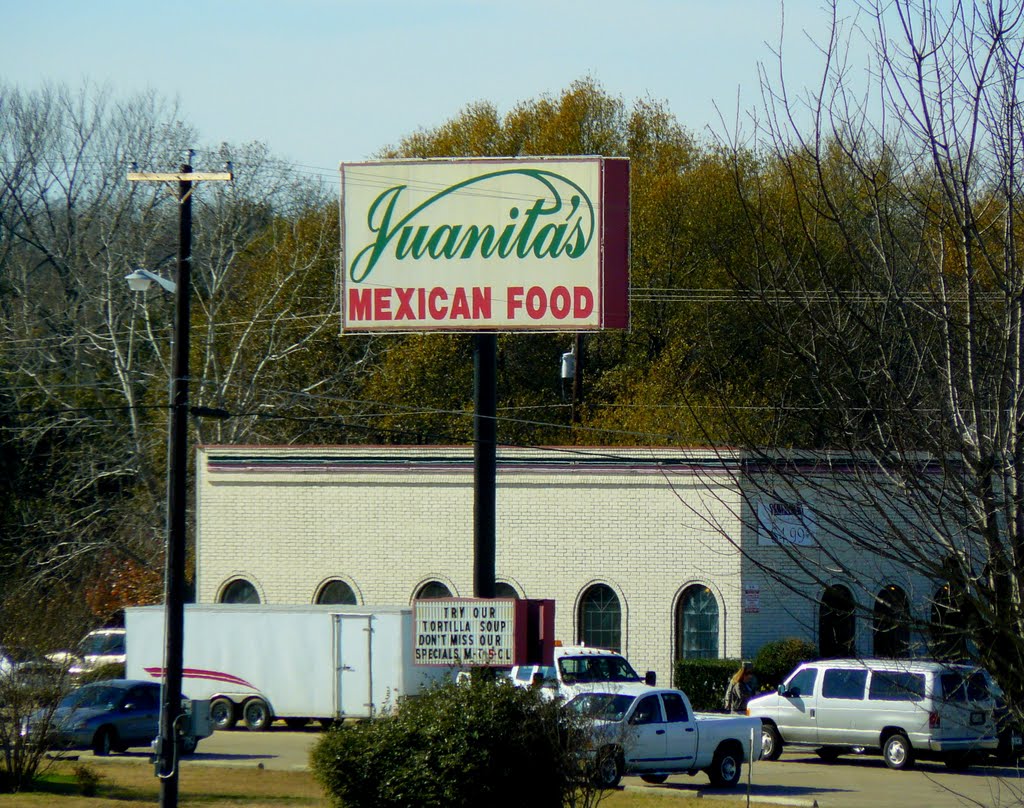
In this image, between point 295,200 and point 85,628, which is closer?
point 85,628

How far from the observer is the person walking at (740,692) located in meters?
26.6

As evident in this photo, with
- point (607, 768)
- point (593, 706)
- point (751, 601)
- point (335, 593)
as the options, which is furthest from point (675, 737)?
point (335, 593)

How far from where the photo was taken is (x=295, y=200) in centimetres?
4438

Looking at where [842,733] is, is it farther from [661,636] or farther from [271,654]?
[271,654]

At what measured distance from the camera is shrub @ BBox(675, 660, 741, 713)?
28344mm

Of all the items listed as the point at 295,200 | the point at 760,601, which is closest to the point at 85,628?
the point at 760,601

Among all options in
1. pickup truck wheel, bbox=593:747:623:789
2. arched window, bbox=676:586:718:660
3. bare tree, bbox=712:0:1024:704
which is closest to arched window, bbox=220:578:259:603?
arched window, bbox=676:586:718:660

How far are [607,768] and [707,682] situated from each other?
42.2 feet

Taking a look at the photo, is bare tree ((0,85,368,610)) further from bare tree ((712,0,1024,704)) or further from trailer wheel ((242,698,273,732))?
bare tree ((712,0,1024,704))

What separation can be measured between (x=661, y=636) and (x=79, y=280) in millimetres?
21302

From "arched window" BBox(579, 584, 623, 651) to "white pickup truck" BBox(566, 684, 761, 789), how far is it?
8539 millimetres

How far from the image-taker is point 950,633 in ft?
20.5

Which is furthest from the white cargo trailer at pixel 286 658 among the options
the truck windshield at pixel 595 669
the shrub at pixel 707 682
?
the shrub at pixel 707 682

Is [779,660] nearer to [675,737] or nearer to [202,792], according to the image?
[675,737]
